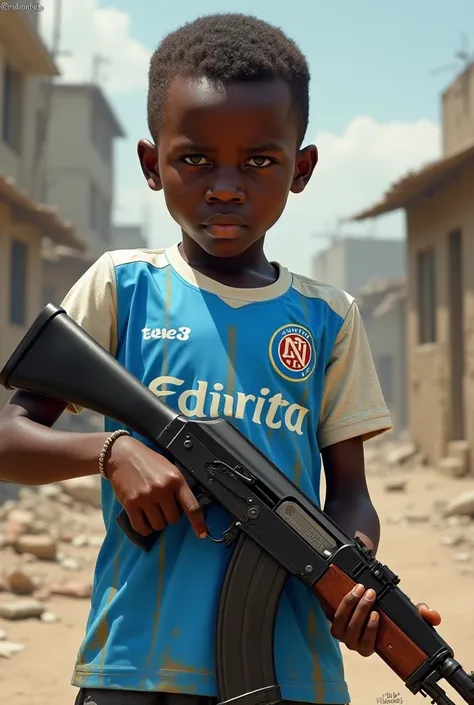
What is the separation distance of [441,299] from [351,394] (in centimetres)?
1234

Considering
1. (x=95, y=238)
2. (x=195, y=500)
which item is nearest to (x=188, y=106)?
(x=195, y=500)

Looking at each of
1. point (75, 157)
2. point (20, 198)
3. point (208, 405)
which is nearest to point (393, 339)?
point (75, 157)

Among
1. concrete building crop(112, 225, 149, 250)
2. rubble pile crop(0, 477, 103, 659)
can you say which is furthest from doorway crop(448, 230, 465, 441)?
concrete building crop(112, 225, 149, 250)

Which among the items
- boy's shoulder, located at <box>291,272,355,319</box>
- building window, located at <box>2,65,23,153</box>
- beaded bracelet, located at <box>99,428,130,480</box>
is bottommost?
beaded bracelet, located at <box>99,428,130,480</box>

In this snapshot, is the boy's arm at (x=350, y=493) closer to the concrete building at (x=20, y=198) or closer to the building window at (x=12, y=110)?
the concrete building at (x=20, y=198)

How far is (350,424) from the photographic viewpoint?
1867 mm

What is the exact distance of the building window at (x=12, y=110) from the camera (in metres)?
15.7

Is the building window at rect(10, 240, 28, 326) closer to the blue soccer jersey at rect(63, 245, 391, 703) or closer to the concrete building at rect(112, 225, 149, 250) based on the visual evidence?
the blue soccer jersey at rect(63, 245, 391, 703)

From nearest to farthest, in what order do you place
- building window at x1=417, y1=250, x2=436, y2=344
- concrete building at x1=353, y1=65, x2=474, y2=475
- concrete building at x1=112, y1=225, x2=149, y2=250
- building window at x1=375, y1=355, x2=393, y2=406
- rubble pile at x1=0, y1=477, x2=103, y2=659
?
rubble pile at x1=0, y1=477, x2=103, y2=659 < concrete building at x1=353, y1=65, x2=474, y2=475 < building window at x1=417, y1=250, x2=436, y2=344 < building window at x1=375, y1=355, x2=393, y2=406 < concrete building at x1=112, y1=225, x2=149, y2=250

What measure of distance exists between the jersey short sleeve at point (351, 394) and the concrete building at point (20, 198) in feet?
32.9

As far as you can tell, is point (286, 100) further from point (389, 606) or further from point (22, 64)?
point (22, 64)

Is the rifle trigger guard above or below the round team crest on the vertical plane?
below

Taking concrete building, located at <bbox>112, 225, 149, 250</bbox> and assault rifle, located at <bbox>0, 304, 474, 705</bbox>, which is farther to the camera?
concrete building, located at <bbox>112, 225, 149, 250</bbox>

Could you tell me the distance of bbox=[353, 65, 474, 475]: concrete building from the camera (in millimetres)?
12570
